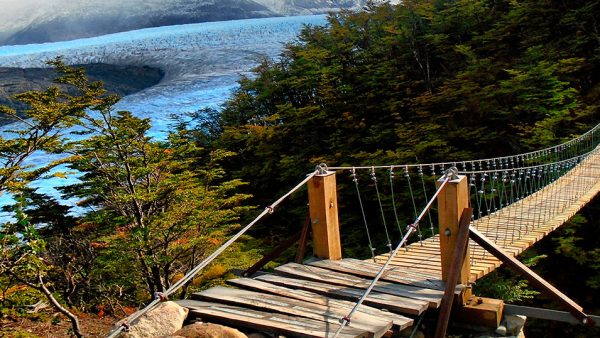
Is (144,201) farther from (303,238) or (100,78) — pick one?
(100,78)

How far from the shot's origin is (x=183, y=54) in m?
30.9

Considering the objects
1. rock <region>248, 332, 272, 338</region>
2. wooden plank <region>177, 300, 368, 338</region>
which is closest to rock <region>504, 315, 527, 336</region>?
wooden plank <region>177, 300, 368, 338</region>

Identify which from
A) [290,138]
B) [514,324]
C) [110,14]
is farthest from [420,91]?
[110,14]

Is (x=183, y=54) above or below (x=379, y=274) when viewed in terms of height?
above

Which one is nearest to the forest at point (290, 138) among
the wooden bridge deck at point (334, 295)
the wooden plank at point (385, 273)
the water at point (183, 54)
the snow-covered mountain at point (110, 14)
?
the wooden bridge deck at point (334, 295)

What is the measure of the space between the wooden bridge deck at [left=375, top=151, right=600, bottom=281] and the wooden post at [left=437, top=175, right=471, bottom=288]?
10.4 inches

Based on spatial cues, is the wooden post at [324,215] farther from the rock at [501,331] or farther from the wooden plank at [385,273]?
the rock at [501,331]

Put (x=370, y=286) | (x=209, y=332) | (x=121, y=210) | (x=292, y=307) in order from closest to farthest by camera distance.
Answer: (x=209, y=332), (x=370, y=286), (x=292, y=307), (x=121, y=210)

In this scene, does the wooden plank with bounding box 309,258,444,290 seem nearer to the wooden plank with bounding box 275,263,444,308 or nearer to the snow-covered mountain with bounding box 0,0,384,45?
the wooden plank with bounding box 275,263,444,308

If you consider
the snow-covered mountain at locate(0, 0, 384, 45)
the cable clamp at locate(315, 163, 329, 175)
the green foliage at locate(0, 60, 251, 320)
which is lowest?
the green foliage at locate(0, 60, 251, 320)

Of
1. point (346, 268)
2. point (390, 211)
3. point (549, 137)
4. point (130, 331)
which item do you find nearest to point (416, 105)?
point (390, 211)

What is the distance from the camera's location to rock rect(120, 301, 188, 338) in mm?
1842

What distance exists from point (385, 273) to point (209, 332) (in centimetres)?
112

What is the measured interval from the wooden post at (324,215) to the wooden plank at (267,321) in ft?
2.82
